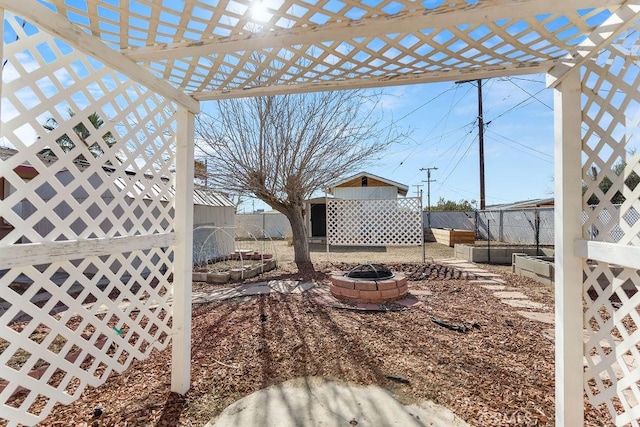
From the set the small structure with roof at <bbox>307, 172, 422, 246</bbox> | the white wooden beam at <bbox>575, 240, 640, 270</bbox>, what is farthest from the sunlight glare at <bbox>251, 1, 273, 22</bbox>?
the small structure with roof at <bbox>307, 172, 422, 246</bbox>

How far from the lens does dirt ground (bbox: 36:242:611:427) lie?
2.21 metres

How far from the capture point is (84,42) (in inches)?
68.5

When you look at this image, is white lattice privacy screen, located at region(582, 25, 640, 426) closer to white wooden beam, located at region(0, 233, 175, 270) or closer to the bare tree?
white wooden beam, located at region(0, 233, 175, 270)

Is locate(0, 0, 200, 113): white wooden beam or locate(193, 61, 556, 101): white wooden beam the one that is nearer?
locate(0, 0, 200, 113): white wooden beam

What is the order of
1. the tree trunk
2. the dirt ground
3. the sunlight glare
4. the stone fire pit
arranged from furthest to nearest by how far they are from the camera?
the tree trunk
the stone fire pit
the dirt ground
the sunlight glare

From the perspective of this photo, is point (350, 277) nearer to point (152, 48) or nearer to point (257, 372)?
point (257, 372)

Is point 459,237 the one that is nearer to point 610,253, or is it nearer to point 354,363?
point 354,363

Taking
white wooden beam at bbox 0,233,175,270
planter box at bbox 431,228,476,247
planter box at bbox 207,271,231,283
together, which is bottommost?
planter box at bbox 207,271,231,283

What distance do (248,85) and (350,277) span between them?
11.5ft

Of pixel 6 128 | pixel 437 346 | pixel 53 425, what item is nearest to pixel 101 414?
pixel 53 425

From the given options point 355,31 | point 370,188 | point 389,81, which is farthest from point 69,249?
point 370,188

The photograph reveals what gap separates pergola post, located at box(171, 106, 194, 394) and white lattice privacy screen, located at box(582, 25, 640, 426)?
2662 millimetres

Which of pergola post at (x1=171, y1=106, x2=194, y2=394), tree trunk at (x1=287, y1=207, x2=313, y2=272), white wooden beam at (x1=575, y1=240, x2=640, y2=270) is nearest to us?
white wooden beam at (x1=575, y1=240, x2=640, y2=270)

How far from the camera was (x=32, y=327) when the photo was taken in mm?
1631
